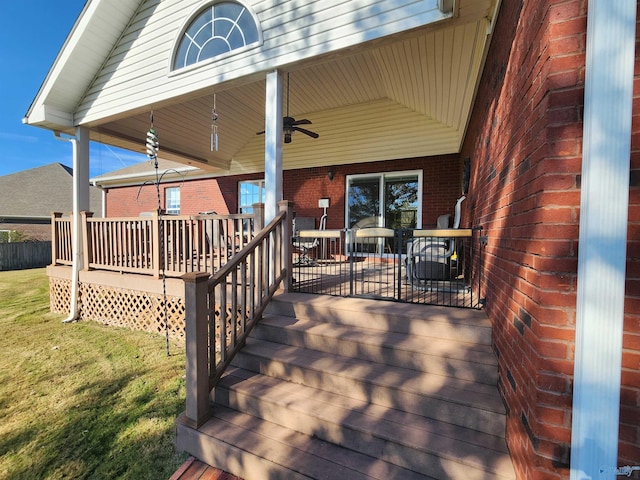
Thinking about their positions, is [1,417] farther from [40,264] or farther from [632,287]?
[40,264]

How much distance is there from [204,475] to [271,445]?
0.51 m

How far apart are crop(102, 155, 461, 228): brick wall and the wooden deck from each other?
550cm

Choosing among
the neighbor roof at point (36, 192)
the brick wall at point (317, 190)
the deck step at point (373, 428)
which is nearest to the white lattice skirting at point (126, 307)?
the deck step at point (373, 428)

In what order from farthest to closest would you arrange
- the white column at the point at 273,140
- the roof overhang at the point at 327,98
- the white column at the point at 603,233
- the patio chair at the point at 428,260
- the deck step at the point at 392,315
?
the patio chair at the point at 428,260 < the white column at the point at 273,140 < the roof overhang at the point at 327,98 < the deck step at the point at 392,315 < the white column at the point at 603,233

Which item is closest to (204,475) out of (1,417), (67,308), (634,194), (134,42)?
(1,417)

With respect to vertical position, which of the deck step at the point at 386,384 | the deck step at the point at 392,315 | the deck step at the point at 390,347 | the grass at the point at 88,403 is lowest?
the grass at the point at 88,403

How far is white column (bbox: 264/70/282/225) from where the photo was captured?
3.55m

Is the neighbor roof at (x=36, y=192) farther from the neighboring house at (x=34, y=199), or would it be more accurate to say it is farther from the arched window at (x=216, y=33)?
the arched window at (x=216, y=33)

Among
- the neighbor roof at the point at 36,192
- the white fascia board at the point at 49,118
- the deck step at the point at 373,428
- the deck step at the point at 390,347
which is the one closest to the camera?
the deck step at the point at 373,428

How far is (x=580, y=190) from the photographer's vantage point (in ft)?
3.86

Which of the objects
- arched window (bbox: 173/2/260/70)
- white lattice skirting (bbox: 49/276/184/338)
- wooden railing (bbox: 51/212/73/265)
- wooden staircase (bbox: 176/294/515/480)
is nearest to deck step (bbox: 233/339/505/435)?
wooden staircase (bbox: 176/294/515/480)

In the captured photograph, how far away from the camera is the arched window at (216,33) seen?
3.75 m

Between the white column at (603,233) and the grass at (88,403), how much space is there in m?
2.53

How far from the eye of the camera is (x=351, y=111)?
6.45 metres
